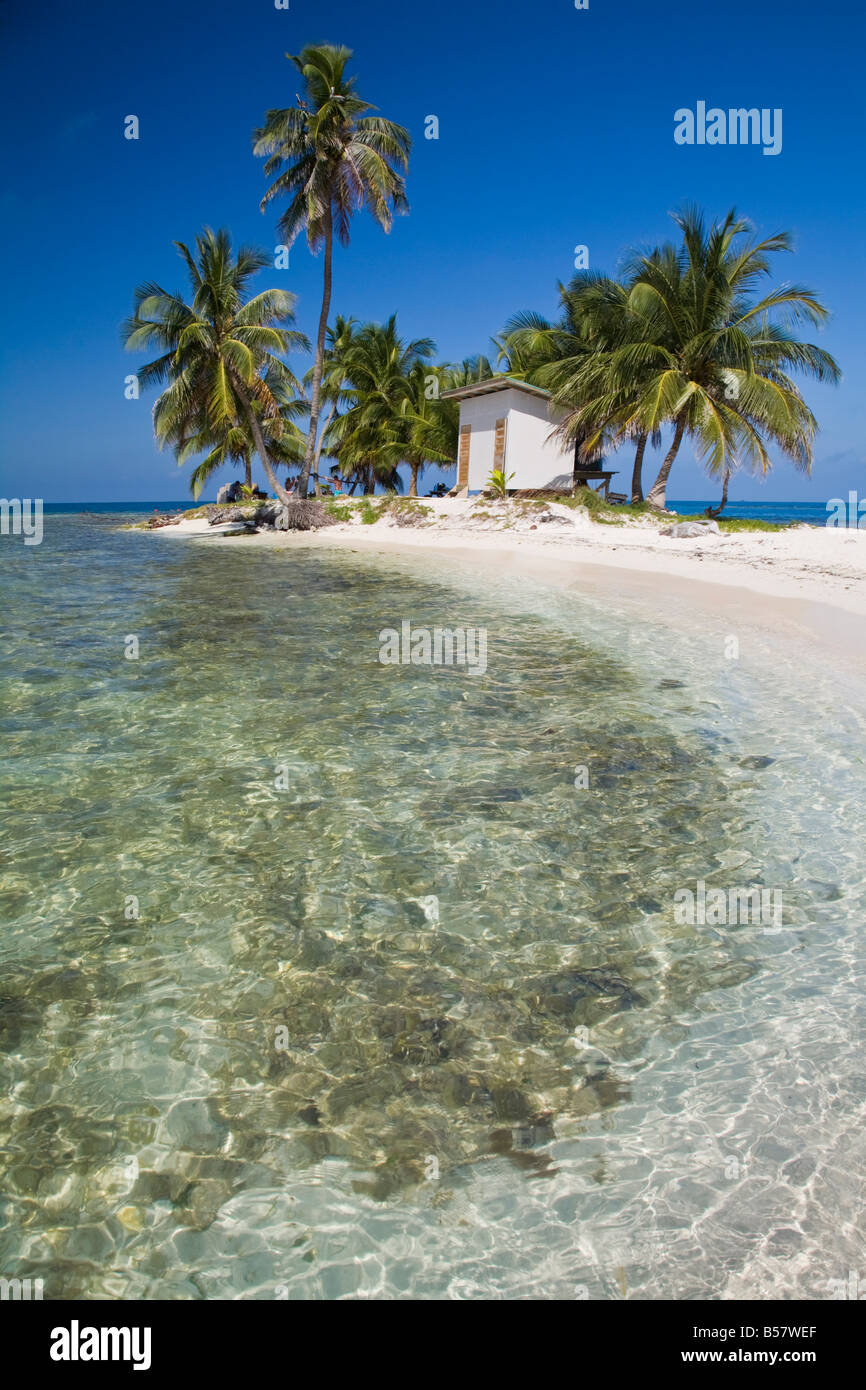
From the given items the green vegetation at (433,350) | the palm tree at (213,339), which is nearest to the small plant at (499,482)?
the green vegetation at (433,350)

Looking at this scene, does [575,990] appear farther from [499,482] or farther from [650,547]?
[499,482]

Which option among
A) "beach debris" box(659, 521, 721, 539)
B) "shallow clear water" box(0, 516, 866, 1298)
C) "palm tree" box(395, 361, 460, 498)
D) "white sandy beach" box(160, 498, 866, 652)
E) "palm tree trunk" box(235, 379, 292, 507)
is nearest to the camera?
"shallow clear water" box(0, 516, 866, 1298)

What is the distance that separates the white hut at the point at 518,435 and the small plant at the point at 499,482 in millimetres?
197

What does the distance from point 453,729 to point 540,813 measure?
6.61 feet

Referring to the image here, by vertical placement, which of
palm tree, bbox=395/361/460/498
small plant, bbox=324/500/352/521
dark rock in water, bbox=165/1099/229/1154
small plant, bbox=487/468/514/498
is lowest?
dark rock in water, bbox=165/1099/229/1154

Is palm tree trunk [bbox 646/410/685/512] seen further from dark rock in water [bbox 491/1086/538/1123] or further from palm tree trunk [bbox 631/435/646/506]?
dark rock in water [bbox 491/1086/538/1123]

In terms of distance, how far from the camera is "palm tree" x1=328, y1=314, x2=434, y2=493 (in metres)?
37.1

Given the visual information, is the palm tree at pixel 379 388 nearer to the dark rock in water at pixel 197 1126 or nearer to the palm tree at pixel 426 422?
the palm tree at pixel 426 422

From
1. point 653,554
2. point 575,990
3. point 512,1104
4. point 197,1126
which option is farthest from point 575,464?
point 197,1126

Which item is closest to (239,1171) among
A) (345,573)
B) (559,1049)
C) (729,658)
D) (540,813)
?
(559,1049)

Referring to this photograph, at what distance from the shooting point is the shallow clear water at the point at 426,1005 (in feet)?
7.79

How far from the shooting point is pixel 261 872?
459 centimetres

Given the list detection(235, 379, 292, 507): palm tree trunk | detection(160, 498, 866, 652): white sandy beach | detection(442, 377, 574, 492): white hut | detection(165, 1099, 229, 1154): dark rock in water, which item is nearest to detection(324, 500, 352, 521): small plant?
detection(160, 498, 866, 652): white sandy beach

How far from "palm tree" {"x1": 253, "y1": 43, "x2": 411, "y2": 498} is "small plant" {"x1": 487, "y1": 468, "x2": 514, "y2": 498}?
33.0ft
